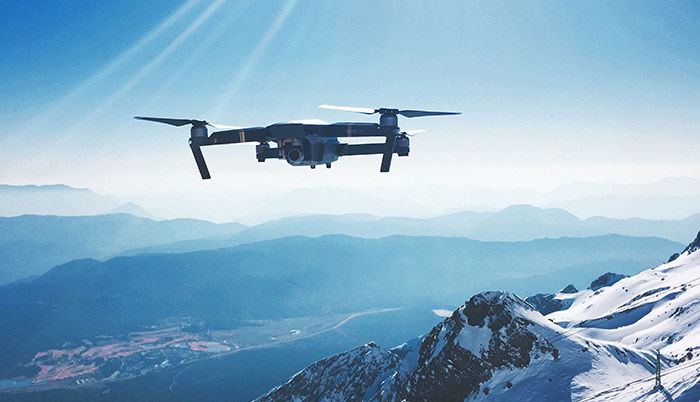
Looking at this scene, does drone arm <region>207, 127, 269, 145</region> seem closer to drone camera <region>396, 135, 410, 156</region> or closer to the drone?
the drone

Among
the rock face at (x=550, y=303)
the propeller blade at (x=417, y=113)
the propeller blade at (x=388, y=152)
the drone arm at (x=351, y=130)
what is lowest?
the rock face at (x=550, y=303)

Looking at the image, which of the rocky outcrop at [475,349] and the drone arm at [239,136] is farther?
the rocky outcrop at [475,349]

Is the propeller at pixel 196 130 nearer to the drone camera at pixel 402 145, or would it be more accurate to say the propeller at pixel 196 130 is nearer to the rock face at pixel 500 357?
the drone camera at pixel 402 145

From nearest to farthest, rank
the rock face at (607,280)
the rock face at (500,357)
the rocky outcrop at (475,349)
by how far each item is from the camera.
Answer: the rock face at (500,357)
the rocky outcrop at (475,349)
the rock face at (607,280)

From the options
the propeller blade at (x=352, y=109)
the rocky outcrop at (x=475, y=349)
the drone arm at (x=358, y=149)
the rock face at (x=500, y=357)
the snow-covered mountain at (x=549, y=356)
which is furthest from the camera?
the rocky outcrop at (x=475, y=349)

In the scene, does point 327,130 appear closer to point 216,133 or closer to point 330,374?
point 216,133

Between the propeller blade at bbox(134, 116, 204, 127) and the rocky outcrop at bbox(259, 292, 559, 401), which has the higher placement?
the propeller blade at bbox(134, 116, 204, 127)

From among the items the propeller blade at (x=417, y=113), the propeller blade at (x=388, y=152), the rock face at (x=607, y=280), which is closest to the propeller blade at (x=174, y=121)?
the propeller blade at (x=388, y=152)

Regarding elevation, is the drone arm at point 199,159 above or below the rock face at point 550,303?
above

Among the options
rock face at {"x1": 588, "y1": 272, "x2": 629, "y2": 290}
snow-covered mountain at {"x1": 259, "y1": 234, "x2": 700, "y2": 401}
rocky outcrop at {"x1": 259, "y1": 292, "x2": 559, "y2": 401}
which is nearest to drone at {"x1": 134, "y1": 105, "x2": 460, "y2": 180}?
snow-covered mountain at {"x1": 259, "y1": 234, "x2": 700, "y2": 401}
